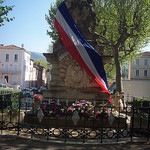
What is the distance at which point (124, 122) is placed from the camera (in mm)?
7188


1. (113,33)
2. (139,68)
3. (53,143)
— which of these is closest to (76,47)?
(53,143)

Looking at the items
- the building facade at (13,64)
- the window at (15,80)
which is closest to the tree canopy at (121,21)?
the building facade at (13,64)

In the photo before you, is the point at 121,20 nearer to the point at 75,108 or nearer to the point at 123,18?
the point at 123,18

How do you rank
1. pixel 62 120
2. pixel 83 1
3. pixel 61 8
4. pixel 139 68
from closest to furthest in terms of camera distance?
pixel 62 120 < pixel 61 8 < pixel 83 1 < pixel 139 68

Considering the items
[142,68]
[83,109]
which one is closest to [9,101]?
[83,109]

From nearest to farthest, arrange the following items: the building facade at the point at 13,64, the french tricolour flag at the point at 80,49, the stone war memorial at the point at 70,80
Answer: the french tricolour flag at the point at 80,49, the stone war memorial at the point at 70,80, the building facade at the point at 13,64

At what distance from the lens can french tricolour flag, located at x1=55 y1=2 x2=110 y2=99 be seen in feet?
28.1

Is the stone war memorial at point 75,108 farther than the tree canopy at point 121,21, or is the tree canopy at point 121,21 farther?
the tree canopy at point 121,21

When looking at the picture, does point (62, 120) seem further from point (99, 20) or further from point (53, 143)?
point (99, 20)

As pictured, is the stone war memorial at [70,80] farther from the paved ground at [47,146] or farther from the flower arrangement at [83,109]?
the paved ground at [47,146]

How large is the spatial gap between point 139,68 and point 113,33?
34.4 meters

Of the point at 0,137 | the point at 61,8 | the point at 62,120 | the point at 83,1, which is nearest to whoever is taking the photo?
the point at 0,137

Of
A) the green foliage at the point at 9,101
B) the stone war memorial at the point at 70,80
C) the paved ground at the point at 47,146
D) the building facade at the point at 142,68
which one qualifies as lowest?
the paved ground at the point at 47,146

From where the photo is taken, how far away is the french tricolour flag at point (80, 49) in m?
8.58
